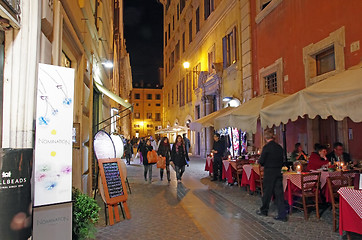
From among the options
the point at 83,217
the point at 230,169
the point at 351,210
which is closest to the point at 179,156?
the point at 230,169

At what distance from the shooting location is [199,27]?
22.4m

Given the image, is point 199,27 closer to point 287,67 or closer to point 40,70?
point 287,67

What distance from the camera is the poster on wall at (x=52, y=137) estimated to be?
2977 millimetres

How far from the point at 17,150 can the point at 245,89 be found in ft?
41.4

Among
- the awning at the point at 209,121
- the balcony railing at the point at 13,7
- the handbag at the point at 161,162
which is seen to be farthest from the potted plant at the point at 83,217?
the awning at the point at 209,121

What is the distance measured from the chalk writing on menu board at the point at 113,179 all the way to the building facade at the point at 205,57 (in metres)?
9.20

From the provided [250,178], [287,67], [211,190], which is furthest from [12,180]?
[287,67]

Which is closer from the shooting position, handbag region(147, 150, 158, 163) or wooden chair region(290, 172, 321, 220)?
wooden chair region(290, 172, 321, 220)

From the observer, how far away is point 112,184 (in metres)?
5.82

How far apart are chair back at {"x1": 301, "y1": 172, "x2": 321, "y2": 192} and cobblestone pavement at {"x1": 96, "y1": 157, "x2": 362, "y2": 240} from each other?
1.92ft

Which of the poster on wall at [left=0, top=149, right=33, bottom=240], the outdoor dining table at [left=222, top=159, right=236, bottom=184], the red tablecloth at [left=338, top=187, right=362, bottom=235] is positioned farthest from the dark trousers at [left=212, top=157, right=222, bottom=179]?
the poster on wall at [left=0, top=149, right=33, bottom=240]

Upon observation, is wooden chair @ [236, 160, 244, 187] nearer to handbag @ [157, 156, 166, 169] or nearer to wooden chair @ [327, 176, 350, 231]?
handbag @ [157, 156, 166, 169]

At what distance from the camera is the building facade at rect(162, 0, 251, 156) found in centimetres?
1512

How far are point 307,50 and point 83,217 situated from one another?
8.81 meters
